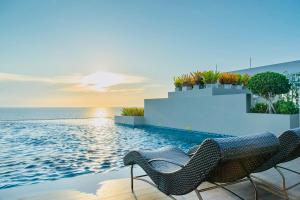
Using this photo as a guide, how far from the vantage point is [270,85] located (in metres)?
8.58

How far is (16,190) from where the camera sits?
290 cm

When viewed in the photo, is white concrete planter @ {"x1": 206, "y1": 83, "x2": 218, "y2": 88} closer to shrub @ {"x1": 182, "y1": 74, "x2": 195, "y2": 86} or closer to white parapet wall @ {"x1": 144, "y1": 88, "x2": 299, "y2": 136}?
white parapet wall @ {"x1": 144, "y1": 88, "x2": 299, "y2": 136}

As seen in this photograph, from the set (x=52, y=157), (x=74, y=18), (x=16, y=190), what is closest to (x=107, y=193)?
(x=16, y=190)

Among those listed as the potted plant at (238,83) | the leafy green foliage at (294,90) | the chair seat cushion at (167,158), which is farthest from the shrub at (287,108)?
the chair seat cushion at (167,158)

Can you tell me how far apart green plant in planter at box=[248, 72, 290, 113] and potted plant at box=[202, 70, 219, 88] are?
102 inches

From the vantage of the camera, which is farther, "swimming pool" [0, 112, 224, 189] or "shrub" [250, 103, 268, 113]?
"shrub" [250, 103, 268, 113]

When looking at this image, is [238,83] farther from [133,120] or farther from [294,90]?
[133,120]

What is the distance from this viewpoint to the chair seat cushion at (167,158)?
2844 millimetres

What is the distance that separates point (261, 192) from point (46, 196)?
7.60ft

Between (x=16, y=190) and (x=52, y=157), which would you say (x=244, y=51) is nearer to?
(x=52, y=157)

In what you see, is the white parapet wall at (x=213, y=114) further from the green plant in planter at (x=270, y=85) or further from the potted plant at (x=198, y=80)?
the green plant in planter at (x=270, y=85)

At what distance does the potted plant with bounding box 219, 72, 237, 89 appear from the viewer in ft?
38.6

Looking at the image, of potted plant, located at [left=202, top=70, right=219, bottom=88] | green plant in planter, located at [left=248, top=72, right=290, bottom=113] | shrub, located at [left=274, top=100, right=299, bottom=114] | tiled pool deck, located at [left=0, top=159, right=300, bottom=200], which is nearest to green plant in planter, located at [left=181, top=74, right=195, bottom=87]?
potted plant, located at [left=202, top=70, right=219, bottom=88]

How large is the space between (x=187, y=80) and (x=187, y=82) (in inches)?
3.8
